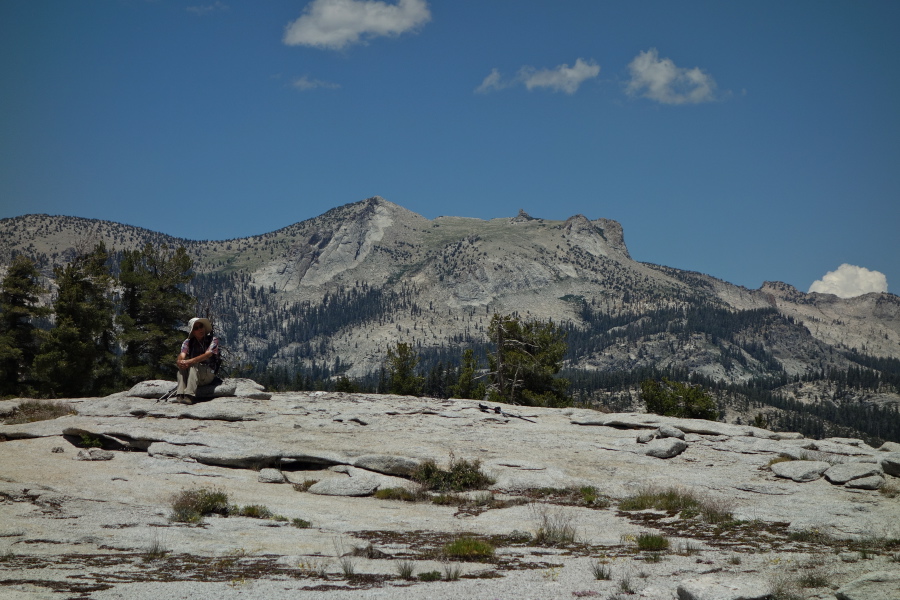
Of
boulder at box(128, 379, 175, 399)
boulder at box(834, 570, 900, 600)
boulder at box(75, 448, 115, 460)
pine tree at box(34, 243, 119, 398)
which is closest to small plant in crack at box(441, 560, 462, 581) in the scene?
boulder at box(834, 570, 900, 600)

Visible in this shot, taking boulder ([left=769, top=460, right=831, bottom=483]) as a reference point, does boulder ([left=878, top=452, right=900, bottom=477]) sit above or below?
above

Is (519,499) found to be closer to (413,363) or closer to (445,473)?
(445,473)

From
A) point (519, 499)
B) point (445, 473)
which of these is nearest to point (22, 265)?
point (445, 473)

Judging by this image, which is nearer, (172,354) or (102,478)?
(102,478)

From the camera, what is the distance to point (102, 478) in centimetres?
1933

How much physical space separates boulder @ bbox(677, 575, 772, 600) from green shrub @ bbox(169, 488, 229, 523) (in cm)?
1204

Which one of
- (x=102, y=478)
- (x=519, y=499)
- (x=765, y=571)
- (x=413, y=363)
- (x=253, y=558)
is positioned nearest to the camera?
(x=765, y=571)

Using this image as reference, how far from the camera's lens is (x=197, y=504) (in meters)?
17.5

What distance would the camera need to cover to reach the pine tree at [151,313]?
172ft

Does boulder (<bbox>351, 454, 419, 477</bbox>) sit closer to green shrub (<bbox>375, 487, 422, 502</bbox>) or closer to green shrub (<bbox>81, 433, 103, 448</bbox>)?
green shrub (<bbox>375, 487, 422, 502</bbox>)

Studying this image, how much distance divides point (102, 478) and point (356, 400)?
16.2m

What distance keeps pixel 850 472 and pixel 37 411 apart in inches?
1253

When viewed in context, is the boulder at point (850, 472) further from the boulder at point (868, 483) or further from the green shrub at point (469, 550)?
the green shrub at point (469, 550)

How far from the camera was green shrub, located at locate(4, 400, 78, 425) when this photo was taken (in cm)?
2683
